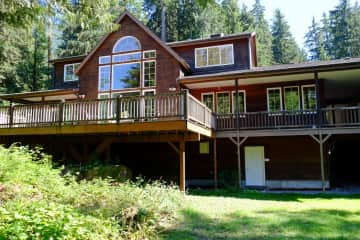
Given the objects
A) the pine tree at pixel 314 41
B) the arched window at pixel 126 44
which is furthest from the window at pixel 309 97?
the pine tree at pixel 314 41

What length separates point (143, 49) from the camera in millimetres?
16172

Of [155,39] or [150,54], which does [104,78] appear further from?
[155,39]

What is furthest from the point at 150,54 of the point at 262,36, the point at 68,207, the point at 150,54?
the point at 262,36

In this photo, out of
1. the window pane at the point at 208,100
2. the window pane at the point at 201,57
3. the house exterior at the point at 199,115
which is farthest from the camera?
the window pane at the point at 201,57

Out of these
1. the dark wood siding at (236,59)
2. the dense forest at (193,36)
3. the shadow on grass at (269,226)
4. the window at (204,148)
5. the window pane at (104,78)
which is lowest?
the shadow on grass at (269,226)

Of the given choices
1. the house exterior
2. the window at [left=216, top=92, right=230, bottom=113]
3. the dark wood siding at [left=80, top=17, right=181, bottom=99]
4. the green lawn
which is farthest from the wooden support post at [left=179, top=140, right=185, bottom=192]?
the window at [left=216, top=92, right=230, bottom=113]

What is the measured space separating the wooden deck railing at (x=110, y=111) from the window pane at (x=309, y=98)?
17.4ft

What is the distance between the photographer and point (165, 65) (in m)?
15.8

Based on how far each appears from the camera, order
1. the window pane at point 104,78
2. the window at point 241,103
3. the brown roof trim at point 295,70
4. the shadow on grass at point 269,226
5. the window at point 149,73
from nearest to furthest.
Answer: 1. the shadow on grass at point 269,226
2. the brown roof trim at point 295,70
3. the window at point 241,103
4. the window at point 149,73
5. the window pane at point 104,78

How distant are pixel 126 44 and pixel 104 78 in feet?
7.50

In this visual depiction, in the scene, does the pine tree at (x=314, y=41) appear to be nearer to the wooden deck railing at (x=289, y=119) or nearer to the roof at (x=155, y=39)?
the wooden deck railing at (x=289, y=119)

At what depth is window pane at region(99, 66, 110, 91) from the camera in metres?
16.5

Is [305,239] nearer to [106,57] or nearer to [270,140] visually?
[270,140]

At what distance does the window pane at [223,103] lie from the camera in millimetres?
16078
